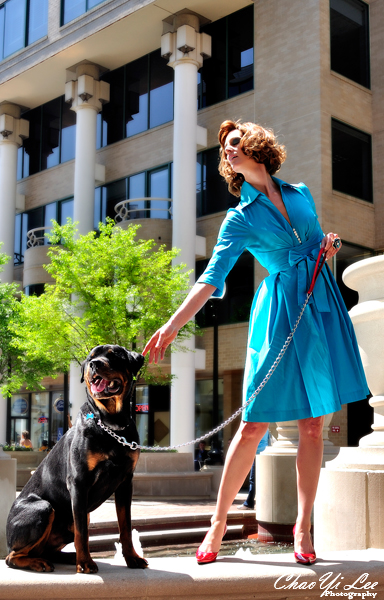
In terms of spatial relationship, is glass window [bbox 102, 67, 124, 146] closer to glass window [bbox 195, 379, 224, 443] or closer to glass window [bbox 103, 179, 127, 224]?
glass window [bbox 103, 179, 127, 224]

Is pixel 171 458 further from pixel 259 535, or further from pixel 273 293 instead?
pixel 273 293

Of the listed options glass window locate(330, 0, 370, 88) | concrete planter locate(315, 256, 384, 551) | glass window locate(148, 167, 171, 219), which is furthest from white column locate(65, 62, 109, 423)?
concrete planter locate(315, 256, 384, 551)

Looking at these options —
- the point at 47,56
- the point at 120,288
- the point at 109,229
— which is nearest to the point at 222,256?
the point at 120,288

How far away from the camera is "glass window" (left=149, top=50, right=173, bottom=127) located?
30.3 metres

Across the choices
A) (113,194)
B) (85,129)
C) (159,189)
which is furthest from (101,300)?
(85,129)

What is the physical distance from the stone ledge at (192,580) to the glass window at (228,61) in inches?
1029

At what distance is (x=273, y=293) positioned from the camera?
3.93 meters

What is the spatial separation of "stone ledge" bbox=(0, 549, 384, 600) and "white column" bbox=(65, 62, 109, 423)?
2684cm

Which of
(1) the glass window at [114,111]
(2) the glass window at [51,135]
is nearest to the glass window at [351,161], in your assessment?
(1) the glass window at [114,111]

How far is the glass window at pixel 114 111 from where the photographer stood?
32.2m

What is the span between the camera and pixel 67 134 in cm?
3500

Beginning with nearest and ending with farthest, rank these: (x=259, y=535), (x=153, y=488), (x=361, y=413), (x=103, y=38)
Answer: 1. (x=259, y=535)
2. (x=153, y=488)
3. (x=361, y=413)
4. (x=103, y=38)

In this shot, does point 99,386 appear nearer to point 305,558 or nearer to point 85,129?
point 305,558

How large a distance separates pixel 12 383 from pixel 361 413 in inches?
495
